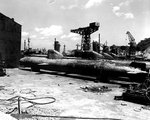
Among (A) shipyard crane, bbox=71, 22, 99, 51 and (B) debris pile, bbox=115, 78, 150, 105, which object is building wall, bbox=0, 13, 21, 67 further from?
(B) debris pile, bbox=115, 78, 150, 105

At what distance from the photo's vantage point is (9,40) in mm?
26688

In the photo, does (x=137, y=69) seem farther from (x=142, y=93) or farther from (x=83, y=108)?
(x=83, y=108)

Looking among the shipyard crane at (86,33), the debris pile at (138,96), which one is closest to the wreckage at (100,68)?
the debris pile at (138,96)

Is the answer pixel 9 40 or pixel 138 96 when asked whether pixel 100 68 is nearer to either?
pixel 138 96

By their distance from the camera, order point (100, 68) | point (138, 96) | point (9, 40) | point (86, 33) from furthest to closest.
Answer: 1. point (86, 33)
2. point (9, 40)
3. point (100, 68)
4. point (138, 96)

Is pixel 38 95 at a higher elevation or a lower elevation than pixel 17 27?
lower

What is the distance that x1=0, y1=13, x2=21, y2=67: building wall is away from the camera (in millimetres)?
25688

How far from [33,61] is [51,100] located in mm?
15150

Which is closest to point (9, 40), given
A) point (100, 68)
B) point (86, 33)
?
point (100, 68)

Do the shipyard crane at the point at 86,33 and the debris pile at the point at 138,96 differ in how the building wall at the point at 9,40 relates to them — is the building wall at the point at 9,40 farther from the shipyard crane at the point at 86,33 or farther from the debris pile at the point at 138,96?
the debris pile at the point at 138,96

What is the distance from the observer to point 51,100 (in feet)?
31.3

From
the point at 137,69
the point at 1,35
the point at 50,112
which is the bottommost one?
the point at 50,112

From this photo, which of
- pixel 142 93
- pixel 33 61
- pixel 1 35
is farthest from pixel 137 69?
pixel 1 35

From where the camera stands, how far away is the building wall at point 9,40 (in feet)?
84.3
